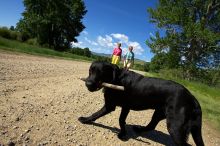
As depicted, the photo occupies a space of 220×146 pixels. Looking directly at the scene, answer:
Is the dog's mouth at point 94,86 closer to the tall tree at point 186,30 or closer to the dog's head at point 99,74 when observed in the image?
the dog's head at point 99,74

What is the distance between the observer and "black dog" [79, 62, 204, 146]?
18.4 ft

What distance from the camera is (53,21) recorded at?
181 ft

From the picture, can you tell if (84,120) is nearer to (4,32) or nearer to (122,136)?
(122,136)

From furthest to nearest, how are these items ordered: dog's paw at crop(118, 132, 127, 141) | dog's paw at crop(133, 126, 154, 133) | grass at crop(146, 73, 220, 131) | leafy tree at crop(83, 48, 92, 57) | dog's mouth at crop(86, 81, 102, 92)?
leafy tree at crop(83, 48, 92, 57) < grass at crop(146, 73, 220, 131) < dog's paw at crop(133, 126, 154, 133) < dog's paw at crop(118, 132, 127, 141) < dog's mouth at crop(86, 81, 102, 92)

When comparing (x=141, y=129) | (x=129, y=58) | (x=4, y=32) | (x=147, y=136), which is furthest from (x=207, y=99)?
(x=4, y=32)

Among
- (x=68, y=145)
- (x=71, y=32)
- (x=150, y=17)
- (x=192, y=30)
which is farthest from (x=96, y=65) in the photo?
(x=71, y=32)

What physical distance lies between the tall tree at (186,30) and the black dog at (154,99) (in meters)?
26.4

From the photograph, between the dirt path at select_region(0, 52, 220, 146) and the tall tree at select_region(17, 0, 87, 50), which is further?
the tall tree at select_region(17, 0, 87, 50)

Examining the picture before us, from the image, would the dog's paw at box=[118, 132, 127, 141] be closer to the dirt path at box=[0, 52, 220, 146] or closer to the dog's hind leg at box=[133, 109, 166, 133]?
the dirt path at box=[0, 52, 220, 146]

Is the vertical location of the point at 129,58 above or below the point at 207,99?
above

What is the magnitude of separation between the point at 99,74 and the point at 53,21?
50779 mm

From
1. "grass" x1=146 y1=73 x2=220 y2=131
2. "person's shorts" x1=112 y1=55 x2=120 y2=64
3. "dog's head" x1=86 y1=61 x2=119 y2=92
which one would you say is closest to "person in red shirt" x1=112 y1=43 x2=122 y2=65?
"person's shorts" x1=112 y1=55 x2=120 y2=64

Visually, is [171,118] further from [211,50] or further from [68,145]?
[211,50]

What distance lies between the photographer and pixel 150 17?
34.8m
